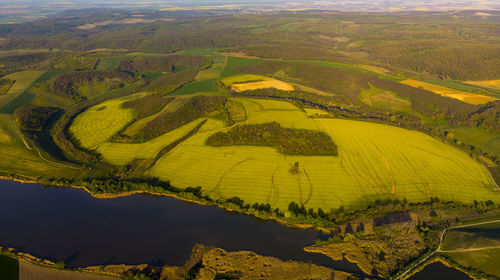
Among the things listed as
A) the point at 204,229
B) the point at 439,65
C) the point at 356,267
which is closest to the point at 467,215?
the point at 356,267

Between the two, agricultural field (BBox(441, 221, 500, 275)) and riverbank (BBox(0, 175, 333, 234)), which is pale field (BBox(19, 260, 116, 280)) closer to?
riverbank (BBox(0, 175, 333, 234))

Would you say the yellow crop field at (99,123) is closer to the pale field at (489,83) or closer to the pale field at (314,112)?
the pale field at (314,112)

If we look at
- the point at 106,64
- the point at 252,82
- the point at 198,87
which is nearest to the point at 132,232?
the point at 198,87

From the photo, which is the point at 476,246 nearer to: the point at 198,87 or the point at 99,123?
the point at 99,123

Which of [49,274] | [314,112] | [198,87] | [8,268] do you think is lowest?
[49,274]

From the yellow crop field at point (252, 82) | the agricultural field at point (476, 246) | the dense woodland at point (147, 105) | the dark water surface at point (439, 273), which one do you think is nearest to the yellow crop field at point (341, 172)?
the agricultural field at point (476, 246)

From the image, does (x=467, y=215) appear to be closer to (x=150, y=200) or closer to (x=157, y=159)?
(x=150, y=200)
